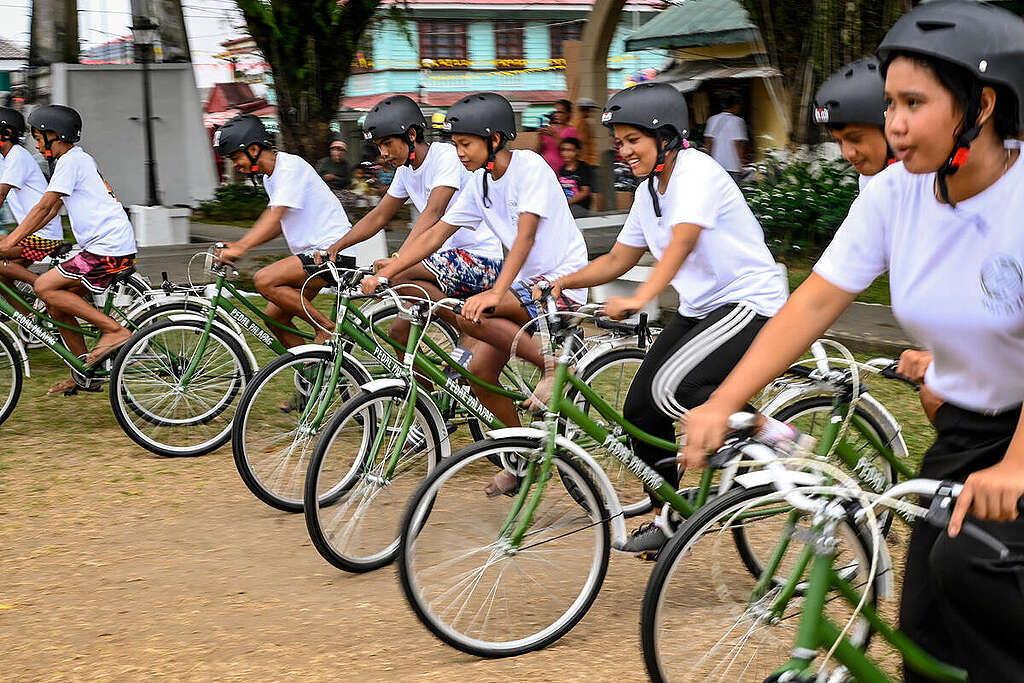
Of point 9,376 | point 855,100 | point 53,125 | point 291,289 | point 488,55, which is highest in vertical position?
A: point 488,55

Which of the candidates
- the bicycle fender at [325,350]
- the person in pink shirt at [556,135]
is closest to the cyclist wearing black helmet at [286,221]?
the bicycle fender at [325,350]

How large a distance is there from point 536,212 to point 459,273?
1.08 metres

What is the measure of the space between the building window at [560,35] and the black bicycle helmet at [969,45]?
157 feet

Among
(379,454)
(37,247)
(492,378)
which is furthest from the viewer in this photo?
(37,247)

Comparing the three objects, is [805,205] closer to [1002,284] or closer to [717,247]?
[717,247]

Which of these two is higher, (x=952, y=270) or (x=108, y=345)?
(x=952, y=270)

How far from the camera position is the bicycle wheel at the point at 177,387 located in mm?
6832

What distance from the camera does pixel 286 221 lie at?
7.05 meters

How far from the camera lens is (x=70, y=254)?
8.04m

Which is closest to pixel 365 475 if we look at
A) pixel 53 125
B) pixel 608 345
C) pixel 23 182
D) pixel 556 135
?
pixel 608 345

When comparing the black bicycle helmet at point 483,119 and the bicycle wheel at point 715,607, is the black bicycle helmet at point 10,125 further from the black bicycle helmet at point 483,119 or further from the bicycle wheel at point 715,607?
the bicycle wheel at point 715,607

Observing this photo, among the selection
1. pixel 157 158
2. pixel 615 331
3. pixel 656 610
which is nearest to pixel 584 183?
pixel 157 158

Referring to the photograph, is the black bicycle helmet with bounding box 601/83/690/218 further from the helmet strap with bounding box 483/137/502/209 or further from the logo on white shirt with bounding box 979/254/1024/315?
the logo on white shirt with bounding box 979/254/1024/315

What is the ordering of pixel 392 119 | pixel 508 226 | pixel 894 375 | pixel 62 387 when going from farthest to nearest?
pixel 62 387 < pixel 392 119 < pixel 508 226 < pixel 894 375
